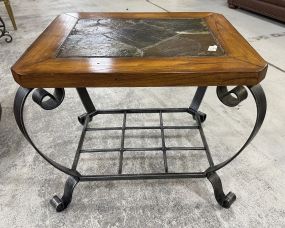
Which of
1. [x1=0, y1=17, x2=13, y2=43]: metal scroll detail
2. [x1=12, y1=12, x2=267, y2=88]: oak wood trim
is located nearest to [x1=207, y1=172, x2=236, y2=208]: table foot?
[x1=12, y1=12, x2=267, y2=88]: oak wood trim

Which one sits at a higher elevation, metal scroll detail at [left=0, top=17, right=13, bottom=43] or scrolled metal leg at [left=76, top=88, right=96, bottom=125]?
scrolled metal leg at [left=76, top=88, right=96, bottom=125]

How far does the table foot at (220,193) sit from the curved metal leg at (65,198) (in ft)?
1.75

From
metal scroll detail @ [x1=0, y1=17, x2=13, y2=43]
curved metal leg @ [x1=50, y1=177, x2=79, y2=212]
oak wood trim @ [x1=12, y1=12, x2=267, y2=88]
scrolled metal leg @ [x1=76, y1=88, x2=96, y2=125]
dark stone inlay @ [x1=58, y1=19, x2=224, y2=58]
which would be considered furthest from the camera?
metal scroll detail @ [x1=0, y1=17, x2=13, y2=43]

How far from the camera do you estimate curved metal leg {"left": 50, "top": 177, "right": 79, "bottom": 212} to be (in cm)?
104

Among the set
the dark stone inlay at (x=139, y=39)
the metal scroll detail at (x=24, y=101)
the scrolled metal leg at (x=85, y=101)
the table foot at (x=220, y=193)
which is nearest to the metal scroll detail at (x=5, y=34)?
the scrolled metal leg at (x=85, y=101)

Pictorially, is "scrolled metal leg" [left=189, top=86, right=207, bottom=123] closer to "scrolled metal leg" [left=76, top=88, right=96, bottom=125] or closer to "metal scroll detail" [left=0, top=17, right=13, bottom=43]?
"scrolled metal leg" [left=76, top=88, right=96, bottom=125]

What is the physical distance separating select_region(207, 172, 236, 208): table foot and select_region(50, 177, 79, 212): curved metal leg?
53 centimetres

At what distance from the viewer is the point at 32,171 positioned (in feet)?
4.03

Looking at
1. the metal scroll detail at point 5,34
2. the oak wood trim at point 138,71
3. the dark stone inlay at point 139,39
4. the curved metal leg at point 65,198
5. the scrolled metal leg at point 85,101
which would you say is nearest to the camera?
the oak wood trim at point 138,71

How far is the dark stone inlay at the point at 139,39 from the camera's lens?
870mm

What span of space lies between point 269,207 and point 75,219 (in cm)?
77

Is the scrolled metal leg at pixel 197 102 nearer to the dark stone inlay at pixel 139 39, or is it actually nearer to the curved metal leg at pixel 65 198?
the dark stone inlay at pixel 139 39

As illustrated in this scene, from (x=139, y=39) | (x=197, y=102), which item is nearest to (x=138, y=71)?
(x=139, y=39)

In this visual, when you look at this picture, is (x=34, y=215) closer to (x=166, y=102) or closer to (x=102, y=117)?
(x=102, y=117)
